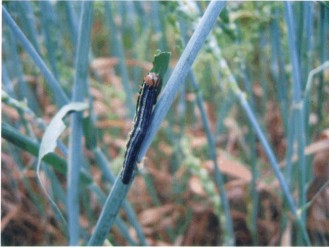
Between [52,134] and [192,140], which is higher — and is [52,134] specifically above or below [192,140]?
above

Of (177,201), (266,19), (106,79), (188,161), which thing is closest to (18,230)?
(177,201)

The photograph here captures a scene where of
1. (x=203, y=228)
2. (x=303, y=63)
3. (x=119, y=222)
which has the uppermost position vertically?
(x=303, y=63)

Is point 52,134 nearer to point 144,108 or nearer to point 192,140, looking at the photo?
point 144,108

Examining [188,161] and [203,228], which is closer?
[188,161]

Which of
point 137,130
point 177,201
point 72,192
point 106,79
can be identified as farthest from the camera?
point 106,79

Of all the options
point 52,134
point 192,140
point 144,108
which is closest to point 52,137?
point 52,134

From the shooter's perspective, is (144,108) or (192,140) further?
(192,140)

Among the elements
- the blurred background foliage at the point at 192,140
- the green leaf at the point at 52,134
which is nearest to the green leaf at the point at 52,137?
the green leaf at the point at 52,134

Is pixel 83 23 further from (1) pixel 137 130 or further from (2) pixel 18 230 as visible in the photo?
(2) pixel 18 230
